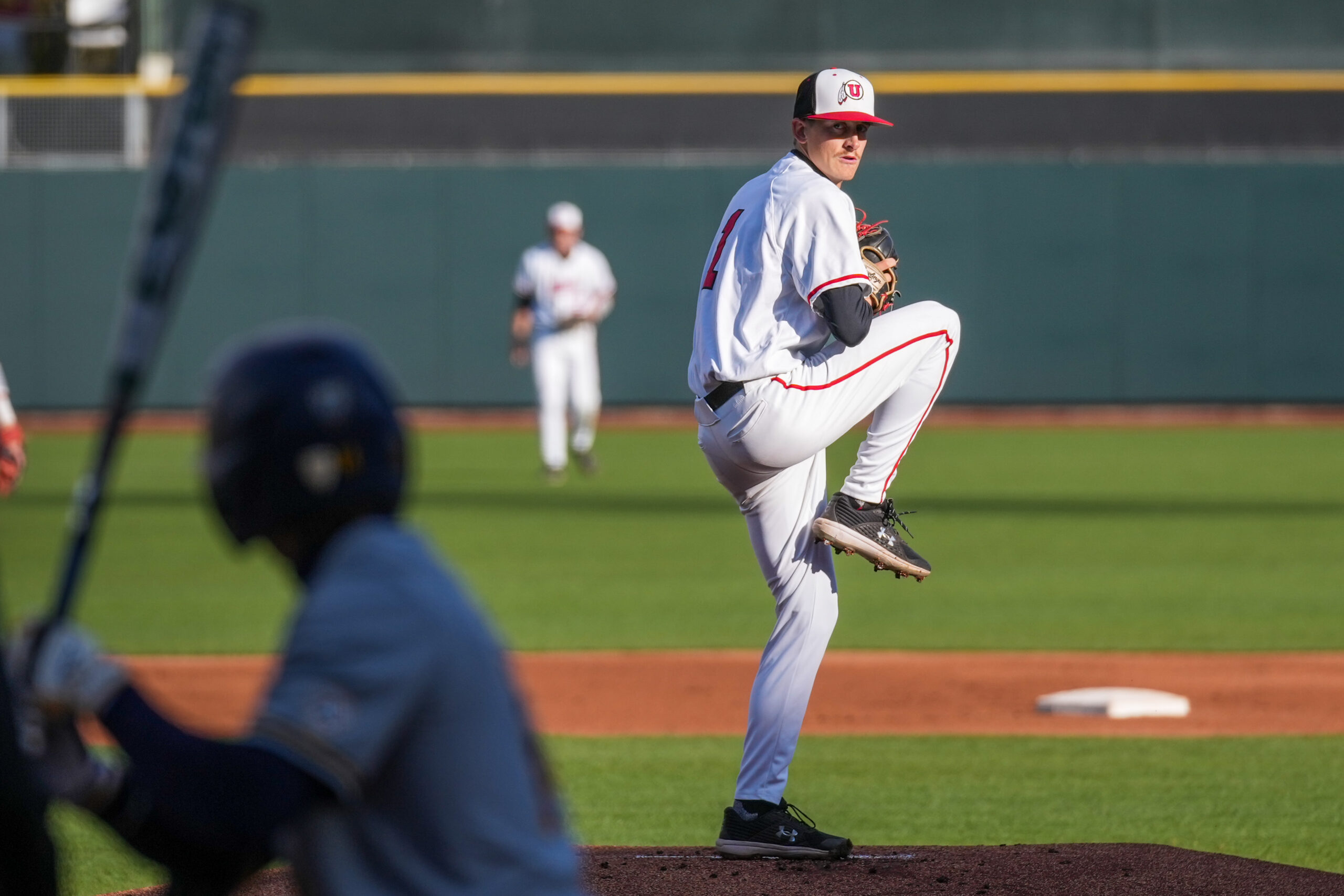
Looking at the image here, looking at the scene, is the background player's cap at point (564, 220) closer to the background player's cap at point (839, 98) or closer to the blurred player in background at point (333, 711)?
the background player's cap at point (839, 98)

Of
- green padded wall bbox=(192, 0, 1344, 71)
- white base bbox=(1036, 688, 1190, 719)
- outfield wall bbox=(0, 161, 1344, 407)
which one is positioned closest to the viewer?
white base bbox=(1036, 688, 1190, 719)

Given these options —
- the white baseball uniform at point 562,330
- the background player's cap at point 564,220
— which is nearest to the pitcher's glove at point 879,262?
the white baseball uniform at point 562,330

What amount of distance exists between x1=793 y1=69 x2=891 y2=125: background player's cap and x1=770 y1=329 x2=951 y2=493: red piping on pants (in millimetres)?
586

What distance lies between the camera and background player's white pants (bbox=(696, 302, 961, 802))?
4859 mm

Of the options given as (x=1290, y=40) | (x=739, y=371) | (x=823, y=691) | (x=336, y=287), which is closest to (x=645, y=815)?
(x=739, y=371)

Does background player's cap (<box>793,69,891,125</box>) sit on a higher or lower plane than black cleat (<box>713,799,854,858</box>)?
higher

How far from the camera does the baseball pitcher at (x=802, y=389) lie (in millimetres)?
4777

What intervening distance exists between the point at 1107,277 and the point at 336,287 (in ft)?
33.5

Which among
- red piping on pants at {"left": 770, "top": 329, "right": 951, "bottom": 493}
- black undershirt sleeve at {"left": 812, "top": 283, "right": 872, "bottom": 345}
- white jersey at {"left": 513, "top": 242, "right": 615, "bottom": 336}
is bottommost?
red piping on pants at {"left": 770, "top": 329, "right": 951, "bottom": 493}

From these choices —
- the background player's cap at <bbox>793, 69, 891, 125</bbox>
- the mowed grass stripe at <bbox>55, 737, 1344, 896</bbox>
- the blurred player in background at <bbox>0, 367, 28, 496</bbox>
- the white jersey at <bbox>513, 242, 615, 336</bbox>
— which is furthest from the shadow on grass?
the background player's cap at <bbox>793, 69, 891, 125</bbox>

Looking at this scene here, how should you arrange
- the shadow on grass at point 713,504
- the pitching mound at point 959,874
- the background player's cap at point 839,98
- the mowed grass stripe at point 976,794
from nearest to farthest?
the pitching mound at point 959,874, the background player's cap at point 839,98, the mowed grass stripe at point 976,794, the shadow on grass at point 713,504

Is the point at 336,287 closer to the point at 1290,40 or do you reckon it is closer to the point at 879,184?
the point at 879,184

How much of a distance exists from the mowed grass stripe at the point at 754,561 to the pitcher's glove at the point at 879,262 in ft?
14.3

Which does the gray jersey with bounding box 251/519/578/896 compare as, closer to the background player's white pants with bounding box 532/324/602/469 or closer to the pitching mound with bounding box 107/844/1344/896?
the pitching mound with bounding box 107/844/1344/896
